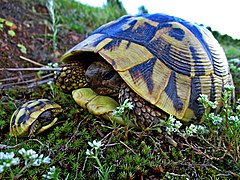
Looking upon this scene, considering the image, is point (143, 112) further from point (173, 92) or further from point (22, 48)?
point (22, 48)

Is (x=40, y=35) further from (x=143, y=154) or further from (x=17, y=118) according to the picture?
(x=143, y=154)

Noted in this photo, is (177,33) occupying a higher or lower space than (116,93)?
higher

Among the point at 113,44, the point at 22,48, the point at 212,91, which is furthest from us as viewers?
Answer: the point at 22,48

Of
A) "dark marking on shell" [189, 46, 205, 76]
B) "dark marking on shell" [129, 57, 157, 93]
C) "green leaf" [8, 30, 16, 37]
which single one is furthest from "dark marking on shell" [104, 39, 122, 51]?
"green leaf" [8, 30, 16, 37]

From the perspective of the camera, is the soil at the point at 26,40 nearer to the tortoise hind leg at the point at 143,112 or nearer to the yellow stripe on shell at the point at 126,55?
the yellow stripe on shell at the point at 126,55

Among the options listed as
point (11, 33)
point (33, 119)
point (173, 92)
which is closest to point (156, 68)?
point (173, 92)

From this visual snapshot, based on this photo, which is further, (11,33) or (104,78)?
(11,33)

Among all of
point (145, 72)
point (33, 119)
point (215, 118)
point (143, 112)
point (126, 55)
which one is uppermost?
point (126, 55)

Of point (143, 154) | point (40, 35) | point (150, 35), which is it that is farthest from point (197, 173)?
point (40, 35)
